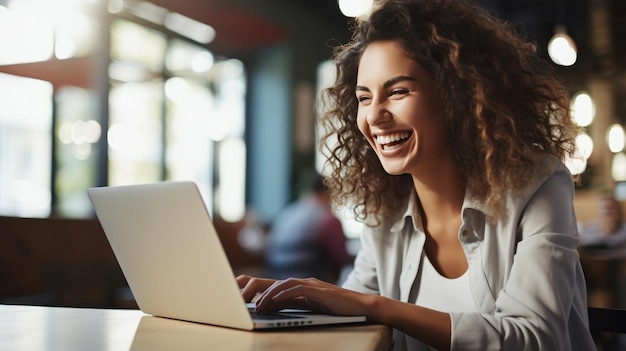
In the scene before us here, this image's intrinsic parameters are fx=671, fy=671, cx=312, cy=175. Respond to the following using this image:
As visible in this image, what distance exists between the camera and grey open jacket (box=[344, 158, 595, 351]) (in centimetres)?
112

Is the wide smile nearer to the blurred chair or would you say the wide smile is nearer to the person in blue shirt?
the person in blue shirt

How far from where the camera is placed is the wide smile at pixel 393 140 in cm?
141

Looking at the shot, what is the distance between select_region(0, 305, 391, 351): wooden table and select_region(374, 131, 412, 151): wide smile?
1.52 ft

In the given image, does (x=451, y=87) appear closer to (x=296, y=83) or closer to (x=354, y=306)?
(x=354, y=306)

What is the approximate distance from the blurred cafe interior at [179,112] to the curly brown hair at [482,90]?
2179 millimetres

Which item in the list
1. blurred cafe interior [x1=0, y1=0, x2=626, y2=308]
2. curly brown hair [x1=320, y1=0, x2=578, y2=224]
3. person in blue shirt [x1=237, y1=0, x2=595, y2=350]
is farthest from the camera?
blurred cafe interior [x1=0, y1=0, x2=626, y2=308]

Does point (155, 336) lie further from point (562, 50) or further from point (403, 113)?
point (562, 50)

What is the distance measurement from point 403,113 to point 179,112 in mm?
6543

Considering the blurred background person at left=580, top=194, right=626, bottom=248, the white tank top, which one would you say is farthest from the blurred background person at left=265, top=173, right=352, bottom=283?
the white tank top

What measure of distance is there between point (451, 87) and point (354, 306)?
21.8 inches

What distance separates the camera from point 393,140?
1416mm

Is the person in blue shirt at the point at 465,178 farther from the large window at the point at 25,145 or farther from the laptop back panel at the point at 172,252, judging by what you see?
the large window at the point at 25,145

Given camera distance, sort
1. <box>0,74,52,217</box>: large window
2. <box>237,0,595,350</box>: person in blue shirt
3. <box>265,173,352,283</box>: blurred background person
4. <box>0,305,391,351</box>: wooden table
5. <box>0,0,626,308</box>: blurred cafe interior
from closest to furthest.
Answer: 1. <box>0,305,391,351</box>: wooden table
2. <box>237,0,595,350</box>: person in blue shirt
3. <box>0,0,626,308</box>: blurred cafe interior
4. <box>265,173,352,283</box>: blurred background person
5. <box>0,74,52,217</box>: large window

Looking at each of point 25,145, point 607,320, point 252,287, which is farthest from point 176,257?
point 25,145
